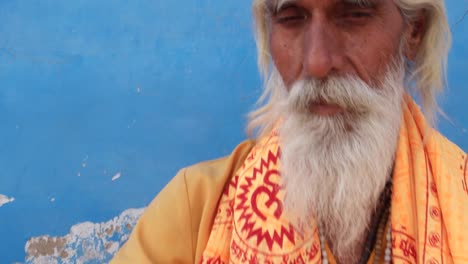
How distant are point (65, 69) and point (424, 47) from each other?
1.33m

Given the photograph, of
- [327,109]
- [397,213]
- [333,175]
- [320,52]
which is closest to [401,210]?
[397,213]

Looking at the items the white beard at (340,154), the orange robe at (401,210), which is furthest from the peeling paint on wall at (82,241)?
the white beard at (340,154)

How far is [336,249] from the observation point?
1.52 metres

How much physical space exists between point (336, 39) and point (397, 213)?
472 mm

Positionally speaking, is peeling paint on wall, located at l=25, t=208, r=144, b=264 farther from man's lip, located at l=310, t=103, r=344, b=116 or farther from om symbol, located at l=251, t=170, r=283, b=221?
man's lip, located at l=310, t=103, r=344, b=116

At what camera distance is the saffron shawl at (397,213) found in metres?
1.37

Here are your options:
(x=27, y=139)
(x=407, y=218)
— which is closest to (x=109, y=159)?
(x=27, y=139)

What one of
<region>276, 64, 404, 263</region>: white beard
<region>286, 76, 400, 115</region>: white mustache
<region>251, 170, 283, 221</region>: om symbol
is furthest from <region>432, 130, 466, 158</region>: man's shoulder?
<region>251, 170, 283, 221</region>: om symbol

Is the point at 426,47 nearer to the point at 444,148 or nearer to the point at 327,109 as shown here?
the point at 444,148

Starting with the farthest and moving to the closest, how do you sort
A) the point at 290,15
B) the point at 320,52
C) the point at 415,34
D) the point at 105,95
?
the point at 105,95
the point at 415,34
the point at 290,15
the point at 320,52

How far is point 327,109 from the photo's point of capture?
55.6 inches

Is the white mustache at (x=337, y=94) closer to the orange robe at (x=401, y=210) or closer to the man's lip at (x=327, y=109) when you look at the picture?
the man's lip at (x=327, y=109)

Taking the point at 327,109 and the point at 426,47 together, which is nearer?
the point at 327,109

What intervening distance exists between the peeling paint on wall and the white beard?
954 millimetres
